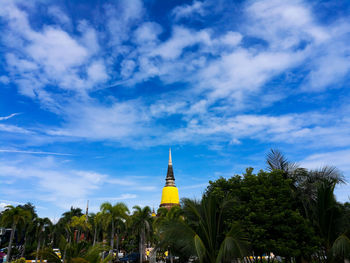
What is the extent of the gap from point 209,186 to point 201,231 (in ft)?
29.2

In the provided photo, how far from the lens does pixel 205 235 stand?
12.0 meters

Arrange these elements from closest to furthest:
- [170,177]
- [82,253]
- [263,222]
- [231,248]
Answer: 1. [82,253]
2. [231,248]
3. [263,222]
4. [170,177]

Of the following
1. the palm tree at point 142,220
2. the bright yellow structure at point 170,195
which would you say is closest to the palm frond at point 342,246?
the palm tree at point 142,220

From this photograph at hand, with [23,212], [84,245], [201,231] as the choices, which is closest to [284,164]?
[201,231]

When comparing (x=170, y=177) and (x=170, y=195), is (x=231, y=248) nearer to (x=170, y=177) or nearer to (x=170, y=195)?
(x=170, y=195)

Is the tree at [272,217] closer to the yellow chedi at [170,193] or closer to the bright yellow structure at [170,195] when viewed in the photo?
the yellow chedi at [170,193]

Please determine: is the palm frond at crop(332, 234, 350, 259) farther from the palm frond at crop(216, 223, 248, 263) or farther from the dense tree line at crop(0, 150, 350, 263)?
the palm frond at crop(216, 223, 248, 263)

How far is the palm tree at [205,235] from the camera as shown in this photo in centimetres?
1001

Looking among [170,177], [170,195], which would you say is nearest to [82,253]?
[170,195]

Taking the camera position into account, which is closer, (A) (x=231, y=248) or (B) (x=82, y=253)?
(B) (x=82, y=253)

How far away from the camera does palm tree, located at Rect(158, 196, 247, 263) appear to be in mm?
10008

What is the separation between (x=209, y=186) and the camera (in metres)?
21.0

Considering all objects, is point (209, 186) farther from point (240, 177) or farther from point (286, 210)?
point (286, 210)

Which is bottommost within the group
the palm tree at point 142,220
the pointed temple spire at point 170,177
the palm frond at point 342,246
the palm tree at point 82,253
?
the palm frond at point 342,246
